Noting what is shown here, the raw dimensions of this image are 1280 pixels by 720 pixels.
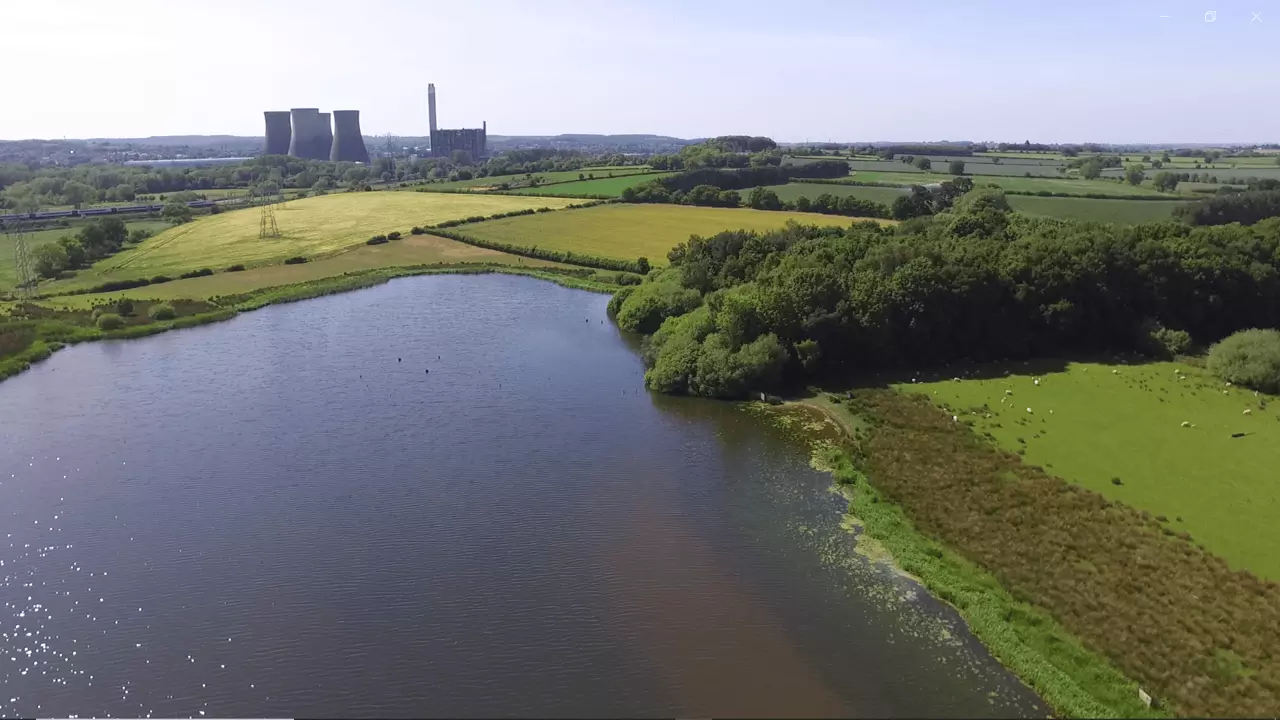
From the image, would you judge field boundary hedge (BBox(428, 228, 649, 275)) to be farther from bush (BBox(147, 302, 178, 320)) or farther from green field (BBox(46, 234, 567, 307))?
bush (BBox(147, 302, 178, 320))

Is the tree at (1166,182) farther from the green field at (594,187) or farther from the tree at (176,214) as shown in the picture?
the tree at (176,214)

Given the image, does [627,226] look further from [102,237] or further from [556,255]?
[102,237]

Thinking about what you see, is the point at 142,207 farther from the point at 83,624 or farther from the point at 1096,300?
the point at 1096,300

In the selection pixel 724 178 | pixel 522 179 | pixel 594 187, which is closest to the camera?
pixel 724 178

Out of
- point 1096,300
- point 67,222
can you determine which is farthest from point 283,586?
point 67,222

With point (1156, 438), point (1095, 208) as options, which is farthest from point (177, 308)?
point (1095, 208)

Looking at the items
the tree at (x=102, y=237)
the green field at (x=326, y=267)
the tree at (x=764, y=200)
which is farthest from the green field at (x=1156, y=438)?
the tree at (x=102, y=237)
